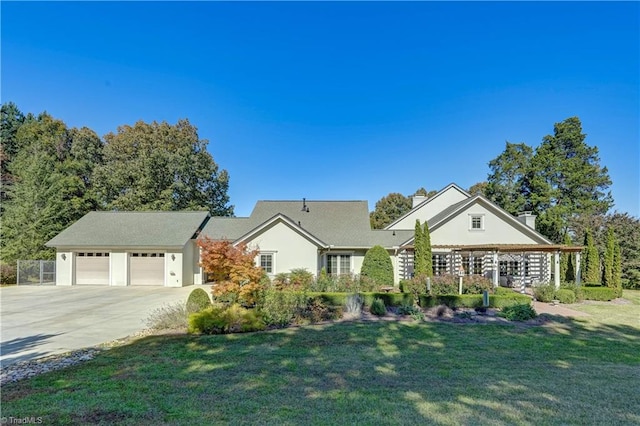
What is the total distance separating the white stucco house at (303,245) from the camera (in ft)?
68.9

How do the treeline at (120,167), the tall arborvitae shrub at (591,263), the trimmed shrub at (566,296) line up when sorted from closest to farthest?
the trimmed shrub at (566,296), the tall arborvitae shrub at (591,263), the treeline at (120,167)

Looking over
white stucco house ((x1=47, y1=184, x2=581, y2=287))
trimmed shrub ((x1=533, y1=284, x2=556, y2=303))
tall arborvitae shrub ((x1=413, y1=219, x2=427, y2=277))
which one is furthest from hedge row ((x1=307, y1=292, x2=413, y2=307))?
trimmed shrub ((x1=533, y1=284, x2=556, y2=303))

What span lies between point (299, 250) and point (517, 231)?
15118mm

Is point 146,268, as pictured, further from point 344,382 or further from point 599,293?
point 599,293

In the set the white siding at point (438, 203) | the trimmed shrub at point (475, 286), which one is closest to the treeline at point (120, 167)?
the white siding at point (438, 203)

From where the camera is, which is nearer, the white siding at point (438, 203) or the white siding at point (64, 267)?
the white siding at point (64, 267)

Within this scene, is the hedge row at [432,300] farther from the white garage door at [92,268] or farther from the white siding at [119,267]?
the white garage door at [92,268]

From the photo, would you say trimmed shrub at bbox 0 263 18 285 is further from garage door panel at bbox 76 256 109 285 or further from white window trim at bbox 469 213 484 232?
white window trim at bbox 469 213 484 232

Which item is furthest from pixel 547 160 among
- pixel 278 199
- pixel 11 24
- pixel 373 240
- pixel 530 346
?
pixel 11 24

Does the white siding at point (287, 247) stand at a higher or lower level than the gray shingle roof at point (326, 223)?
lower

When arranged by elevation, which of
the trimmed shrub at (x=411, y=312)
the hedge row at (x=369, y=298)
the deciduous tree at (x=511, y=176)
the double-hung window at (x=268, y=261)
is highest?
the deciduous tree at (x=511, y=176)

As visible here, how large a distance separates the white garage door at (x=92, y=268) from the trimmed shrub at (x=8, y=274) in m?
4.50

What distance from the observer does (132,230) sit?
2559cm

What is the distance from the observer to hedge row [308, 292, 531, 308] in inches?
554
